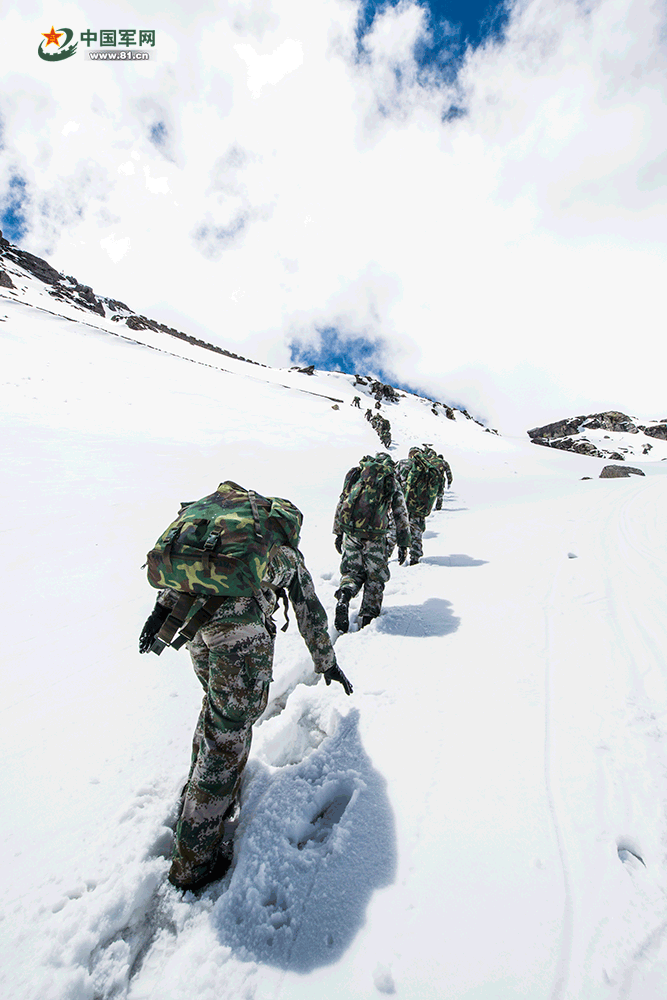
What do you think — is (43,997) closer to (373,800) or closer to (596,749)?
(373,800)

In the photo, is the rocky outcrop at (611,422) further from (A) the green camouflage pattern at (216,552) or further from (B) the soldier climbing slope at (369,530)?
(A) the green camouflage pattern at (216,552)

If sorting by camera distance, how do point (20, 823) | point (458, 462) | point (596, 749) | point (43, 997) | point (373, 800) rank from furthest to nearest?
point (458, 462), point (596, 749), point (373, 800), point (20, 823), point (43, 997)

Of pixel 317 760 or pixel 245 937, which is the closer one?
pixel 245 937

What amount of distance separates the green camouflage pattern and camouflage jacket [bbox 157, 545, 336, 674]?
0.10 meters

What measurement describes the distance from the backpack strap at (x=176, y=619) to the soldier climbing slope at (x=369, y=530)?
277 centimetres

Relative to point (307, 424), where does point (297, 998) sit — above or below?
below

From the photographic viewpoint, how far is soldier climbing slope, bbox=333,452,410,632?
15.8 ft

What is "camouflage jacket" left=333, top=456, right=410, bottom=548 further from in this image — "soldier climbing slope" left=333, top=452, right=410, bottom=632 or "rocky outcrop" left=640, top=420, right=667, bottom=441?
"rocky outcrop" left=640, top=420, right=667, bottom=441

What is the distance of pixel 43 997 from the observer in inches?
58.7

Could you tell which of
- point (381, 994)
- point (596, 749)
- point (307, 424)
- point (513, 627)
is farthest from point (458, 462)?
point (381, 994)

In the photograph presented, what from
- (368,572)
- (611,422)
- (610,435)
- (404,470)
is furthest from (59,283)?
(611,422)

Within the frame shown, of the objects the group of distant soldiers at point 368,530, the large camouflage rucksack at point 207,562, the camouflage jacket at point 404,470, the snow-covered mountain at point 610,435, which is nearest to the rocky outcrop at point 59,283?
the camouflage jacket at point 404,470

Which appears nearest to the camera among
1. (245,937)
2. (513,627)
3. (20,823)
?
(245,937)

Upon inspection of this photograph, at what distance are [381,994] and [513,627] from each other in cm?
340
